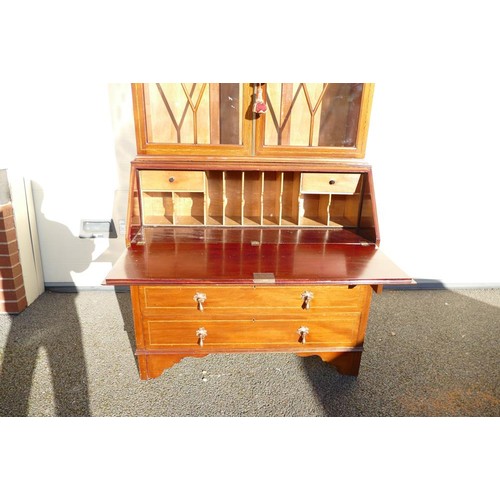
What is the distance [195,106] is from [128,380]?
75.5 inches

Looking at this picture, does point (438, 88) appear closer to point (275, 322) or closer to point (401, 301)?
point (401, 301)

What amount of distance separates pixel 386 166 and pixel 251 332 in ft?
6.98

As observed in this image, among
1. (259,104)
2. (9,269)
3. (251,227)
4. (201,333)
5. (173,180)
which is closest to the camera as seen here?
(201,333)

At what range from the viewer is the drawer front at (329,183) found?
95.0 inches

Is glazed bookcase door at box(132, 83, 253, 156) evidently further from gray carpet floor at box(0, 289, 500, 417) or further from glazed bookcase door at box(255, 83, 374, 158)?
gray carpet floor at box(0, 289, 500, 417)

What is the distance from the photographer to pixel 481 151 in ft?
10.7

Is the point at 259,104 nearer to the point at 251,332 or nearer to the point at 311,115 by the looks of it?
the point at 311,115

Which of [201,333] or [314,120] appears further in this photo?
[314,120]

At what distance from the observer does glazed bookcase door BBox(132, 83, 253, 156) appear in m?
2.29

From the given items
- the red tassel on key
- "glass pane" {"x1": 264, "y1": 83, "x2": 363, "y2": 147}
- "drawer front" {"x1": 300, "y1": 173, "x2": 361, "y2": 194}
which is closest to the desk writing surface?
"drawer front" {"x1": 300, "y1": 173, "x2": 361, "y2": 194}

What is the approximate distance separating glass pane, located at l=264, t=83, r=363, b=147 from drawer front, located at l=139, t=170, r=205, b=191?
553mm

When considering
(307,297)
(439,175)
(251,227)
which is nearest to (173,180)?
(251,227)

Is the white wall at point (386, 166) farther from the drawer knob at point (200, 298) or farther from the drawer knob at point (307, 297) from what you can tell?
the drawer knob at point (307, 297)

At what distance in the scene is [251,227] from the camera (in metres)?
2.55
